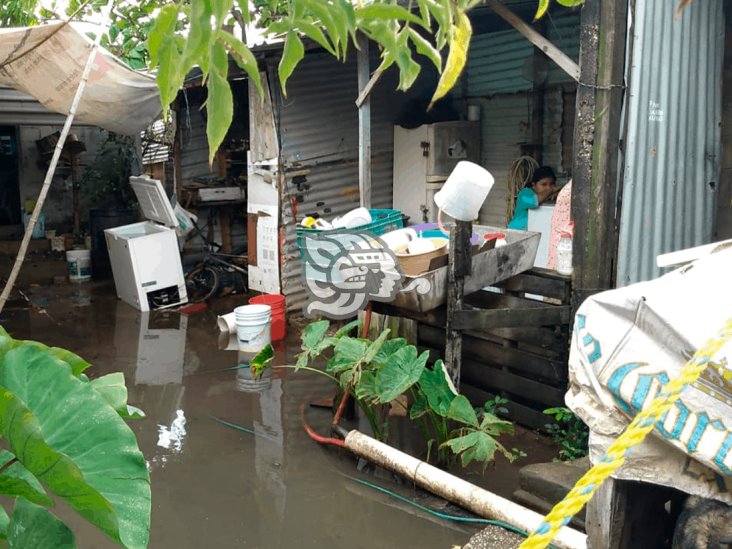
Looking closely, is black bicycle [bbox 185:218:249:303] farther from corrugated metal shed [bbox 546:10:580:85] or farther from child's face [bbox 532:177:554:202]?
corrugated metal shed [bbox 546:10:580:85]

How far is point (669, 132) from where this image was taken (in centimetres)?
531

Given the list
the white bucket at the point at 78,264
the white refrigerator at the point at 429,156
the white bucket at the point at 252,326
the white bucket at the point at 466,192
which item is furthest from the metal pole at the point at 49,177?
the white bucket at the point at 78,264

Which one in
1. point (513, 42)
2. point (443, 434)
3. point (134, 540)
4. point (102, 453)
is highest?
point (513, 42)

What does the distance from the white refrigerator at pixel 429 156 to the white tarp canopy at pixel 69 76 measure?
3.44m

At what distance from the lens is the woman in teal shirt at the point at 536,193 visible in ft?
26.8

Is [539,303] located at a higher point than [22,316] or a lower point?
higher

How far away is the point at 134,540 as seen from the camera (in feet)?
5.76

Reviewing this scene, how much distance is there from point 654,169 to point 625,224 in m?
0.46

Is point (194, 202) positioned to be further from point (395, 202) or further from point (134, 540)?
point (134, 540)

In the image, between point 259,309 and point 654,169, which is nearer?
point 654,169

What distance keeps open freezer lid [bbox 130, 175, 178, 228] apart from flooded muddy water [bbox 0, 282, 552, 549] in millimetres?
2145

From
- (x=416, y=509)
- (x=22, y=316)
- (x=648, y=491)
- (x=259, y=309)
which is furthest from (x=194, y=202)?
(x=648, y=491)

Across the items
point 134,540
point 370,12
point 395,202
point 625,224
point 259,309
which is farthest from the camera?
point 395,202

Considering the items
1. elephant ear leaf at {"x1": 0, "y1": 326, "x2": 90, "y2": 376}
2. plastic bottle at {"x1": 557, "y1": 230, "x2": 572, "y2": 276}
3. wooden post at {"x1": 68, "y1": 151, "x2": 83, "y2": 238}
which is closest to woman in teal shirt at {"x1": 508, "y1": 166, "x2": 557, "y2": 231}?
plastic bottle at {"x1": 557, "y1": 230, "x2": 572, "y2": 276}
